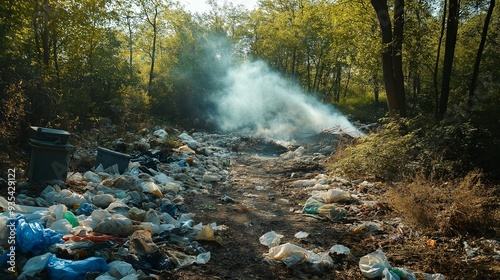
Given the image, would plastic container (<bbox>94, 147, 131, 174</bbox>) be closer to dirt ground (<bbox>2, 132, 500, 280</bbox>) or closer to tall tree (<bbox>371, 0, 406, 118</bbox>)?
dirt ground (<bbox>2, 132, 500, 280</bbox>)

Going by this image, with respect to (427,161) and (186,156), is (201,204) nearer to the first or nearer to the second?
(186,156)

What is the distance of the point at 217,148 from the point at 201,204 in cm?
670

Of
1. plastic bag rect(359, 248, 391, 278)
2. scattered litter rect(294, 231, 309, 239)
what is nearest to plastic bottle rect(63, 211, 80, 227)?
scattered litter rect(294, 231, 309, 239)

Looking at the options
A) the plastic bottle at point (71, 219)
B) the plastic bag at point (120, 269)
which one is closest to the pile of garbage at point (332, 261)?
the plastic bag at point (120, 269)

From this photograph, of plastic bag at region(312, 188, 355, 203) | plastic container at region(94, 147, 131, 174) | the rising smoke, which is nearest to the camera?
plastic bag at region(312, 188, 355, 203)

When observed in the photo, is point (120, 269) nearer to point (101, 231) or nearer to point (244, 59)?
point (101, 231)

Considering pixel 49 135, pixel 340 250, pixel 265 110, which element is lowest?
pixel 340 250

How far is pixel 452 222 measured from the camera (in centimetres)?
444

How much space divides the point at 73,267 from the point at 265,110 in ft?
57.4

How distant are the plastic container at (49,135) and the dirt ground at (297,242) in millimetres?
2114

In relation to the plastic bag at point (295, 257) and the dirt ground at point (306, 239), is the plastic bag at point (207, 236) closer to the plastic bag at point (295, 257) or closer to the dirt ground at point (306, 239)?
the dirt ground at point (306, 239)

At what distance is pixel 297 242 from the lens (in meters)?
4.38

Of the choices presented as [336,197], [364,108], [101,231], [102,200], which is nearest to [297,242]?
[336,197]

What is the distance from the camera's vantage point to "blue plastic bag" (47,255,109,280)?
2.86 m
